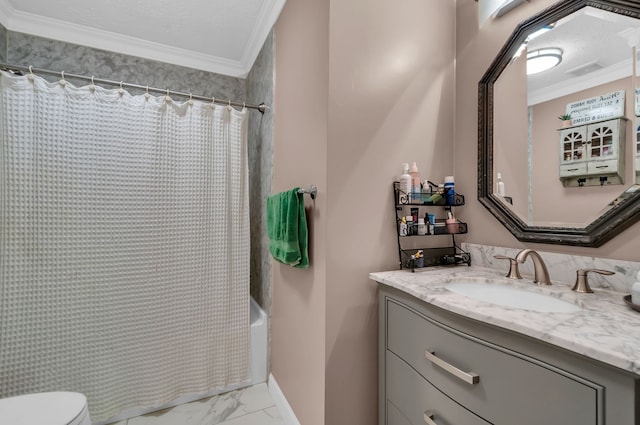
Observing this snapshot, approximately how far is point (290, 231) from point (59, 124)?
1465 millimetres

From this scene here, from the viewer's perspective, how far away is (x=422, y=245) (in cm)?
136

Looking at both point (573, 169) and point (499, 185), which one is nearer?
point (573, 169)

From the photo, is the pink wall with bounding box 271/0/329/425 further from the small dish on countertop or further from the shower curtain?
the small dish on countertop

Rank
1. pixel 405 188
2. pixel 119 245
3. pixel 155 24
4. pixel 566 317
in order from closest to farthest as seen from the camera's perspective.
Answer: pixel 566 317
pixel 405 188
pixel 119 245
pixel 155 24

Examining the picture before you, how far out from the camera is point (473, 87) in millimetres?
1381

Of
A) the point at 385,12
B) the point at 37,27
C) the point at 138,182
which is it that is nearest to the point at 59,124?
the point at 138,182

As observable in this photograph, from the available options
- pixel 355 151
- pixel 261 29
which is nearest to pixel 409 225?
pixel 355 151

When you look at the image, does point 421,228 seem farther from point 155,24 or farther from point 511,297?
point 155,24

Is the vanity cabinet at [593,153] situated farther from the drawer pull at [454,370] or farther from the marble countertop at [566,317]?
the drawer pull at [454,370]

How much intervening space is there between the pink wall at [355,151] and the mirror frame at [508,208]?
0.58 ft

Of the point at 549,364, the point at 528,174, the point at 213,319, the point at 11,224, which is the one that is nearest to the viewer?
the point at 549,364

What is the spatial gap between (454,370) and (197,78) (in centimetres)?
274

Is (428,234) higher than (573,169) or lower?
lower

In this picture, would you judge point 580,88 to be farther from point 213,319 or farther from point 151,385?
point 151,385
